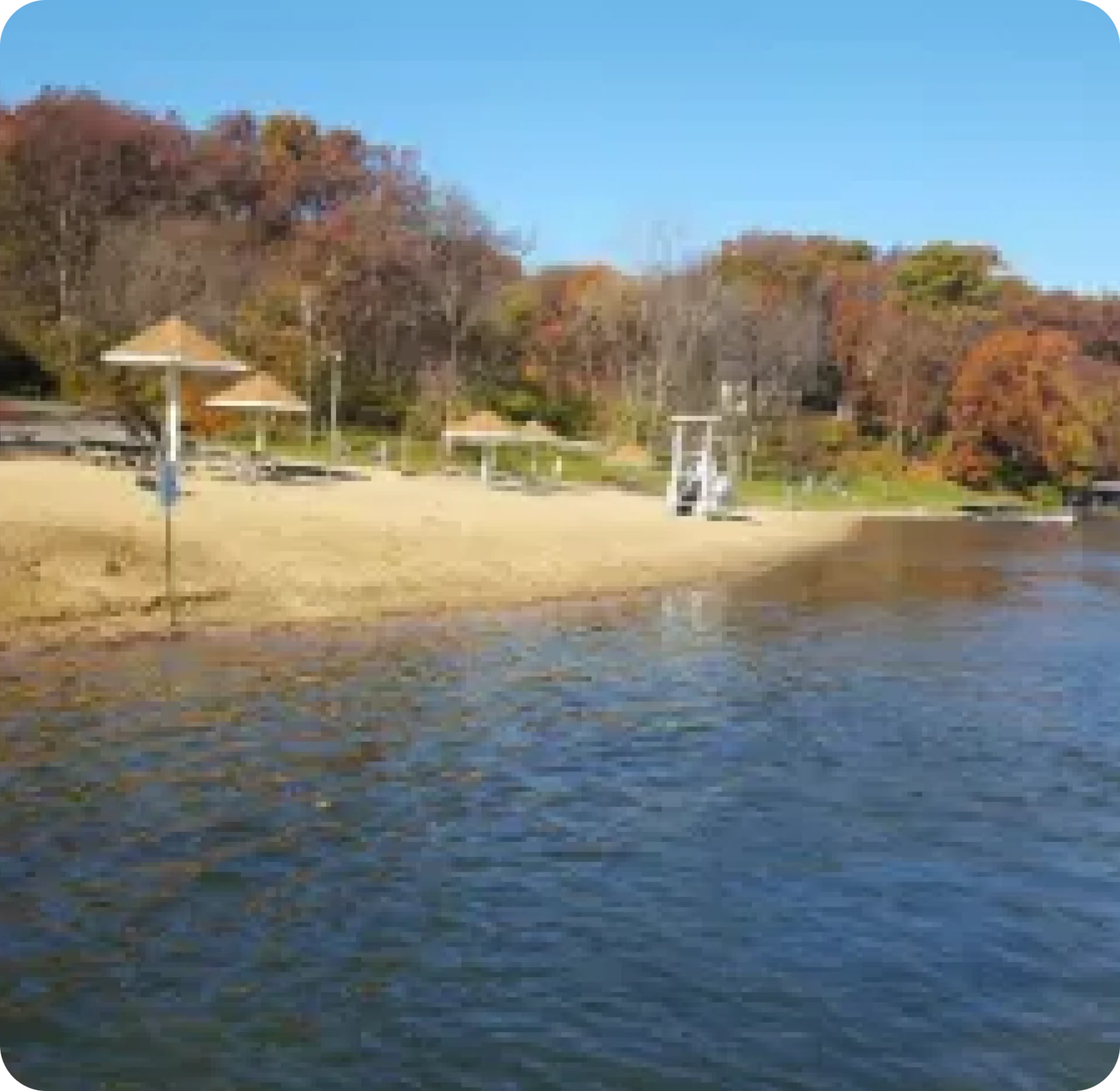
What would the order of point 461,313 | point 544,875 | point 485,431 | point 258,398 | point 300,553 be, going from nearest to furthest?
point 544,875, point 300,553, point 258,398, point 485,431, point 461,313

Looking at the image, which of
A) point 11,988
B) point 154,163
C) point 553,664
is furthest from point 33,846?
point 154,163

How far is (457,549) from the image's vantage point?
30.5 m

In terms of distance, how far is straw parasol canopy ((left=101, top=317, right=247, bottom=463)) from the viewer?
32250 millimetres

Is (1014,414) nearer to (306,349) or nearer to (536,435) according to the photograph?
(536,435)

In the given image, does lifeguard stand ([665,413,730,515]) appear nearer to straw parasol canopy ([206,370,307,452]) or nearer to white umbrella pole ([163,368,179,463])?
straw parasol canopy ([206,370,307,452])

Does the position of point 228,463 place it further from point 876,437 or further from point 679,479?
point 876,437

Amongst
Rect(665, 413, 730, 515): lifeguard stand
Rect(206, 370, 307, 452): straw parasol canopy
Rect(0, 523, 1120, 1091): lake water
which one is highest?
Rect(206, 370, 307, 452): straw parasol canopy

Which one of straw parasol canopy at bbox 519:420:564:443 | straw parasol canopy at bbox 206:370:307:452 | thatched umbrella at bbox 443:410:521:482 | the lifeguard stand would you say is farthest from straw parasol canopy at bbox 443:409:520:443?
straw parasol canopy at bbox 206:370:307:452

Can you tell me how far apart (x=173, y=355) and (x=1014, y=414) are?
62.4 meters

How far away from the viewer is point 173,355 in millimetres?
32125

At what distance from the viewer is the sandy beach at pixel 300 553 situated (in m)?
21.6

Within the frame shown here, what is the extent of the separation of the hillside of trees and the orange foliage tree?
0.18m

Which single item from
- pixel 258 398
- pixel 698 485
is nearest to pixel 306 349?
pixel 698 485

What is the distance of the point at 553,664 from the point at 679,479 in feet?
95.7
